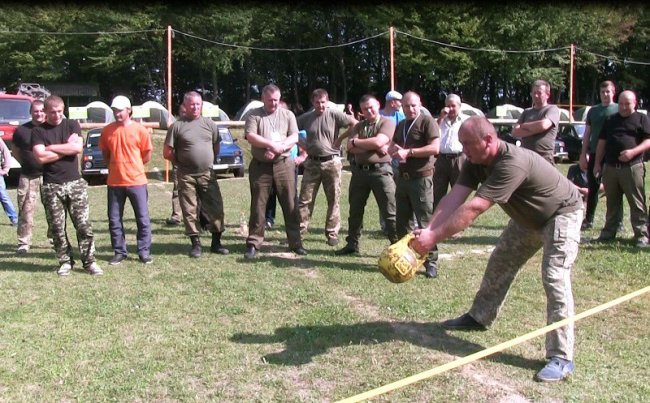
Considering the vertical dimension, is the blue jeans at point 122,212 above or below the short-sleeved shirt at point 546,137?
below

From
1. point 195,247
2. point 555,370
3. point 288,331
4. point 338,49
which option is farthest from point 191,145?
point 338,49

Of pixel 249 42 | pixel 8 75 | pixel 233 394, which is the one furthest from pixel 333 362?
pixel 8 75

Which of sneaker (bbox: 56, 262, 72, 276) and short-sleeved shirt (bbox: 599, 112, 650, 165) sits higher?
short-sleeved shirt (bbox: 599, 112, 650, 165)

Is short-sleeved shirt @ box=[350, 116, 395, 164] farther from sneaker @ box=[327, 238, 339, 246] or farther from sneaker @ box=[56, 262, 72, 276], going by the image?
sneaker @ box=[56, 262, 72, 276]

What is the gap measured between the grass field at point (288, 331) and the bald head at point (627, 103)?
5.14 feet

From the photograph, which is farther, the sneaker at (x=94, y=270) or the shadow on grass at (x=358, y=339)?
the sneaker at (x=94, y=270)

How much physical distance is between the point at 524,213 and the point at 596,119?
460cm

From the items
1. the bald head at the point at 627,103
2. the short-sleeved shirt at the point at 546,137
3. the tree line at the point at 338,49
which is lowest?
the short-sleeved shirt at the point at 546,137

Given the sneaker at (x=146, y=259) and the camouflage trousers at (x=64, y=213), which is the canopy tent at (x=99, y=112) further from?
the camouflage trousers at (x=64, y=213)

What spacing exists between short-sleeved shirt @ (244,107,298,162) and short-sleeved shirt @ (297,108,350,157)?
346 mm

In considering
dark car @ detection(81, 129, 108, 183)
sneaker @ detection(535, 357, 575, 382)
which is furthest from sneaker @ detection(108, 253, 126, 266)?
dark car @ detection(81, 129, 108, 183)

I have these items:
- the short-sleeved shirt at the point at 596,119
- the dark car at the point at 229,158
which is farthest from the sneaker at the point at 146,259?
the dark car at the point at 229,158

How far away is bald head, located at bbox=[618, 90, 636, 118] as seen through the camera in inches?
275

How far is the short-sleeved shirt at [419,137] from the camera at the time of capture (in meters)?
6.22
